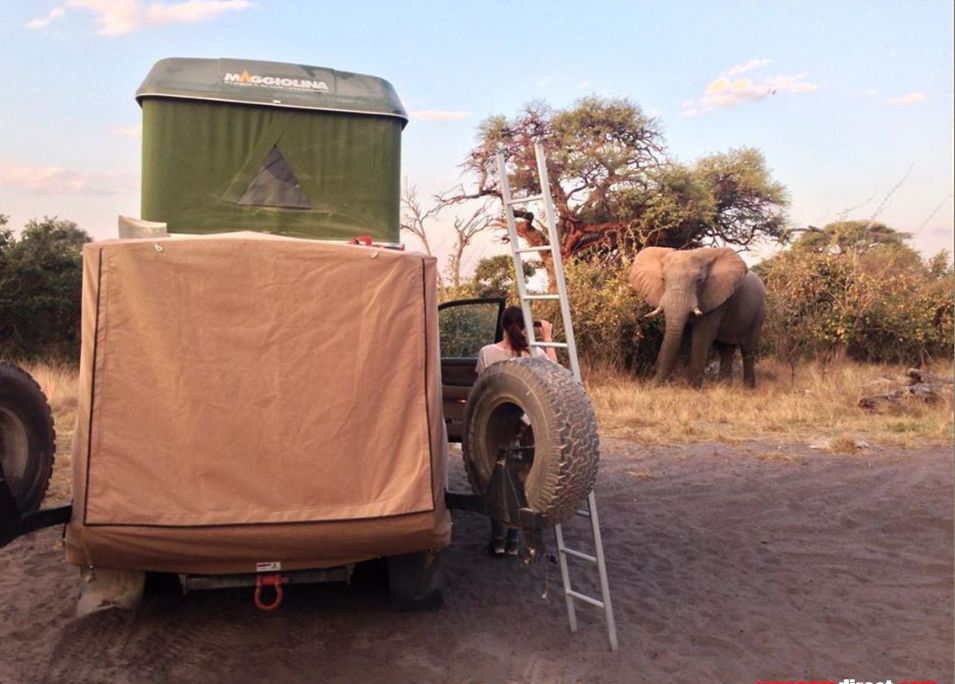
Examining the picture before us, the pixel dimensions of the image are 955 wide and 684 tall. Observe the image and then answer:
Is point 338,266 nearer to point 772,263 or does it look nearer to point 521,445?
point 521,445

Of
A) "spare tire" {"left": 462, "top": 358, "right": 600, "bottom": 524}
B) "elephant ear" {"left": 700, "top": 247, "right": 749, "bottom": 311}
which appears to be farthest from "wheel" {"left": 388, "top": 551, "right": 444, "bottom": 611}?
"elephant ear" {"left": 700, "top": 247, "right": 749, "bottom": 311}

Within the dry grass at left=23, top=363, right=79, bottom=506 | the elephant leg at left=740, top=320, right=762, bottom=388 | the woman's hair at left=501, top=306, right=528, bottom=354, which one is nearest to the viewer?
the woman's hair at left=501, top=306, right=528, bottom=354

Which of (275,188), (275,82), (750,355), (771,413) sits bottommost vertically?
(771,413)

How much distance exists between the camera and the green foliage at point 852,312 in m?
19.1

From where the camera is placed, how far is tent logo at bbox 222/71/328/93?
22.3 feet

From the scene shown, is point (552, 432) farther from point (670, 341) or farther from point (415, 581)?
point (670, 341)

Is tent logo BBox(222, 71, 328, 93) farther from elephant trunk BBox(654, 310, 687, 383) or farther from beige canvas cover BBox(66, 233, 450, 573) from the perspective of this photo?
elephant trunk BBox(654, 310, 687, 383)

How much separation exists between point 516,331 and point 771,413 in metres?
8.78

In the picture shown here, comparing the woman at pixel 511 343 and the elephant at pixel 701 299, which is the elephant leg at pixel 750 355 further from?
the woman at pixel 511 343

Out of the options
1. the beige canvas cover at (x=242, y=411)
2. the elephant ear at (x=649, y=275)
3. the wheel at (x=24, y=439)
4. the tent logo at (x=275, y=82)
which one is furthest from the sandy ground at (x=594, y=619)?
the elephant ear at (x=649, y=275)

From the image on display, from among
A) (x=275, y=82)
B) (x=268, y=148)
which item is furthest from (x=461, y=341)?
(x=275, y=82)

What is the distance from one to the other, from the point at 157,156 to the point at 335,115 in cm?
132

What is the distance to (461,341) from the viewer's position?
8.39m

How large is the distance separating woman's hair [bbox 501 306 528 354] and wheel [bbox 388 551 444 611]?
59.9 inches
